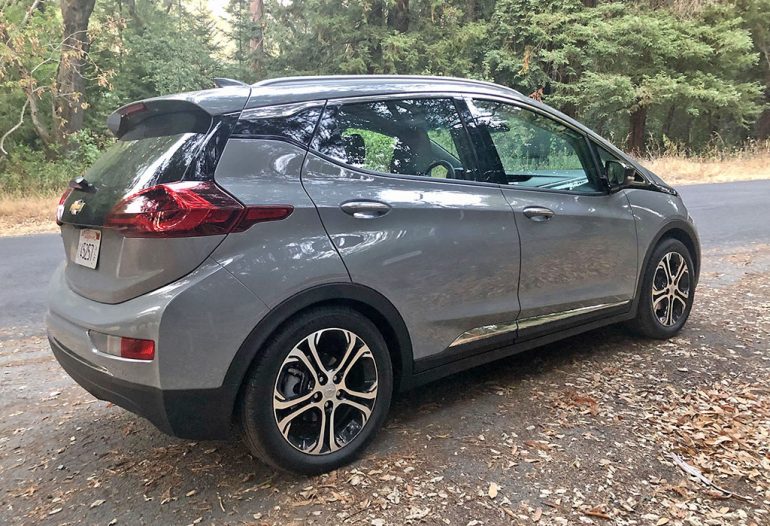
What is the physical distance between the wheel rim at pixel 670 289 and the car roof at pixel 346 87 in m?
1.89

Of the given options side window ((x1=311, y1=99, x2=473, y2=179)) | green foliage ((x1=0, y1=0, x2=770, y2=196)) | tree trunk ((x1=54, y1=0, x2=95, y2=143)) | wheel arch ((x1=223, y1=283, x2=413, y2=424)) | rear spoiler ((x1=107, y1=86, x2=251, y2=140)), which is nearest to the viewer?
wheel arch ((x1=223, y1=283, x2=413, y2=424))

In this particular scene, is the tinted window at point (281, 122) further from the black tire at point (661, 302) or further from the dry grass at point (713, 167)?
the dry grass at point (713, 167)

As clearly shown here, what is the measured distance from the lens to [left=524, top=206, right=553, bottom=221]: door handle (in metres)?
3.40

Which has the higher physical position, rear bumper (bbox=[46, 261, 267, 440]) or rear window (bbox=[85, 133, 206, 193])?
rear window (bbox=[85, 133, 206, 193])

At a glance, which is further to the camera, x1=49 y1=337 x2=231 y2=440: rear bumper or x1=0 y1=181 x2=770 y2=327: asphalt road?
x1=0 y1=181 x2=770 y2=327: asphalt road

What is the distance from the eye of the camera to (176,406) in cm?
236

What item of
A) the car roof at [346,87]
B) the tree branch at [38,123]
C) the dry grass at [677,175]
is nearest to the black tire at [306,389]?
the car roof at [346,87]

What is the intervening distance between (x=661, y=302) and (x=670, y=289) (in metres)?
0.14

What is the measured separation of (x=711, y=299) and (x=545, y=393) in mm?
2816

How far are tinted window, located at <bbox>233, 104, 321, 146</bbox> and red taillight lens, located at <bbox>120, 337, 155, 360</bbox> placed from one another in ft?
3.16

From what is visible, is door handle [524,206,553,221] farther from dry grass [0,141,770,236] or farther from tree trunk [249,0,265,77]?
tree trunk [249,0,265,77]

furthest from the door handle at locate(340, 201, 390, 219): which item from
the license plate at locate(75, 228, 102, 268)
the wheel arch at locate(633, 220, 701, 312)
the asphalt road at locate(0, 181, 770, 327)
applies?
the asphalt road at locate(0, 181, 770, 327)

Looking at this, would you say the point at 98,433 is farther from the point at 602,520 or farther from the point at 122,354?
the point at 602,520

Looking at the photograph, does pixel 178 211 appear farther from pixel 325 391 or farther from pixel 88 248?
pixel 325 391
